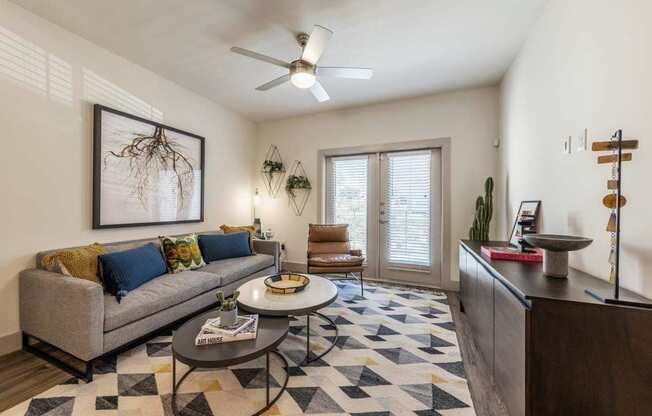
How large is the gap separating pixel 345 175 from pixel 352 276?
162 cm

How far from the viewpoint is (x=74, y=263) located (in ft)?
6.94

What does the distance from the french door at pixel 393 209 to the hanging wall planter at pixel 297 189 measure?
406 millimetres

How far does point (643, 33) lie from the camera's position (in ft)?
3.81

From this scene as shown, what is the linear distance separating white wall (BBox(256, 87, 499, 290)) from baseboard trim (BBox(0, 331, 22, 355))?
317 cm

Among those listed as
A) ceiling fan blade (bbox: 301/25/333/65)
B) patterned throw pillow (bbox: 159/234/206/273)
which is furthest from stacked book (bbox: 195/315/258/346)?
ceiling fan blade (bbox: 301/25/333/65)

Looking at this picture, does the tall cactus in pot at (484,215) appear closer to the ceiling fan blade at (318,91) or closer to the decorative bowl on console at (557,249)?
the decorative bowl on console at (557,249)

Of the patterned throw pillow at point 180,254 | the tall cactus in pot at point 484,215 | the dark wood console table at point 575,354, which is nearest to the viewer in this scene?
the dark wood console table at point 575,354

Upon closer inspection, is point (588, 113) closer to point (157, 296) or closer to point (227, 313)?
point (227, 313)

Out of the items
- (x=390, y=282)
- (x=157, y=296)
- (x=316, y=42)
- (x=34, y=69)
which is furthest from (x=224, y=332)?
(x=390, y=282)

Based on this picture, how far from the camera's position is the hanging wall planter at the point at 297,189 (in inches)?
180

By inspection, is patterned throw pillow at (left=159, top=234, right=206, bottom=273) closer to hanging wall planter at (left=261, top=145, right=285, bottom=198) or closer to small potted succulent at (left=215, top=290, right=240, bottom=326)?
small potted succulent at (left=215, top=290, right=240, bottom=326)

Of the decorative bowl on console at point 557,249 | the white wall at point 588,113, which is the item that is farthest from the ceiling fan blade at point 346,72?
the decorative bowl on console at point 557,249

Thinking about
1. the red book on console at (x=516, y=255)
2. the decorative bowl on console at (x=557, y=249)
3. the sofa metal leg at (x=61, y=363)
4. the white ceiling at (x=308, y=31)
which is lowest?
the sofa metal leg at (x=61, y=363)

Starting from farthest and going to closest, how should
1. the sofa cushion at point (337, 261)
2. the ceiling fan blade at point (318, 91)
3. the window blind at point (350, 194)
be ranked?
the window blind at point (350, 194), the sofa cushion at point (337, 261), the ceiling fan blade at point (318, 91)
